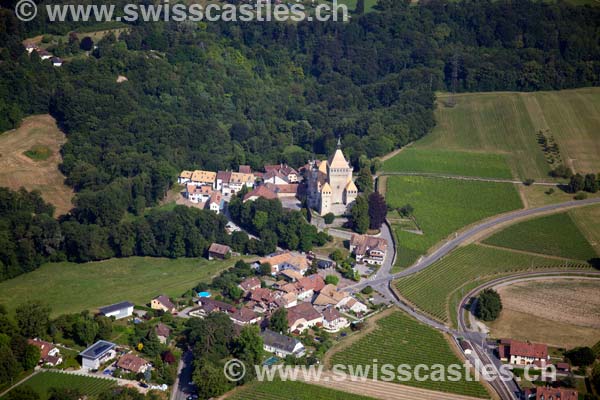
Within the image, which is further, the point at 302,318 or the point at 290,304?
the point at 290,304

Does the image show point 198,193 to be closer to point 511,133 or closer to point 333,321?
point 333,321

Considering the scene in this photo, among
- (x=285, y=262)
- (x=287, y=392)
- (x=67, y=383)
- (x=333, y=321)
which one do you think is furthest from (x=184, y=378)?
(x=285, y=262)

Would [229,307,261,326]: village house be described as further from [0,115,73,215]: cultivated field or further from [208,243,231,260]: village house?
[0,115,73,215]: cultivated field

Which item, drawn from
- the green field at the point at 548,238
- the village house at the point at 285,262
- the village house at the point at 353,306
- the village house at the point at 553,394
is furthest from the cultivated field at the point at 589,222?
the village house at the point at 285,262

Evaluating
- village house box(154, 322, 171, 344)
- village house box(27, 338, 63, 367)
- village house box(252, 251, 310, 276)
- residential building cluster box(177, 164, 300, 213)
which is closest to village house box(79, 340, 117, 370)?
village house box(27, 338, 63, 367)

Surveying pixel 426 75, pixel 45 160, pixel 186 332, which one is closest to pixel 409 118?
pixel 426 75
